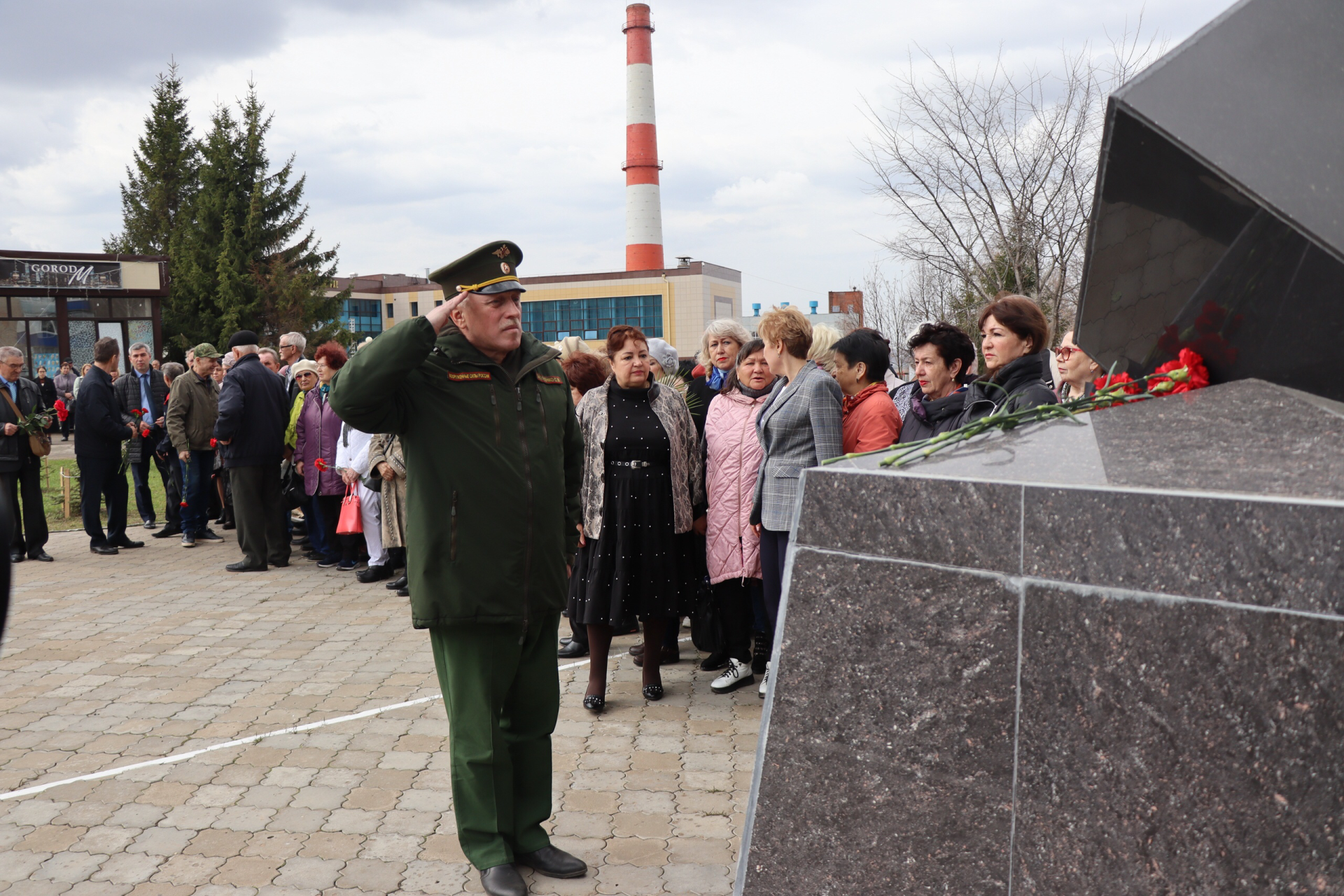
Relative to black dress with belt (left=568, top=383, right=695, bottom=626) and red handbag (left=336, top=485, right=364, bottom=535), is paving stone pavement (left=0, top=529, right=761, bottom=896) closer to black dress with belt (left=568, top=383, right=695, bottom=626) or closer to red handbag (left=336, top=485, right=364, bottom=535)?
black dress with belt (left=568, top=383, right=695, bottom=626)

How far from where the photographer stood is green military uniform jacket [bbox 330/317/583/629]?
3072 millimetres

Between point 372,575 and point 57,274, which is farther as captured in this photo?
point 57,274

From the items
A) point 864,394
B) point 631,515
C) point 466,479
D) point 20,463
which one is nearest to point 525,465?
point 466,479

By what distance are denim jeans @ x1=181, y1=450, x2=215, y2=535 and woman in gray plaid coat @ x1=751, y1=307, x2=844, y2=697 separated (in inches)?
281

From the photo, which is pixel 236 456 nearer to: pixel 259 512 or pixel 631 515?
pixel 259 512

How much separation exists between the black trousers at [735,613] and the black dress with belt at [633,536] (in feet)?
1.10

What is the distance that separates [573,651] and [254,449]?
4.25 m

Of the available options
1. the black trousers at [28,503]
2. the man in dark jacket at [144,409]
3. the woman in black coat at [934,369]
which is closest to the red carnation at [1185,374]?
the woman in black coat at [934,369]

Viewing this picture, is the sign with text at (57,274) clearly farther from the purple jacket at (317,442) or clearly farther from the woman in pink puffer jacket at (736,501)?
the woman in pink puffer jacket at (736,501)

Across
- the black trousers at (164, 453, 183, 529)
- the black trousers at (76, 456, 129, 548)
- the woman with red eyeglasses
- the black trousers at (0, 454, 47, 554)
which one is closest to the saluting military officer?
the woman with red eyeglasses

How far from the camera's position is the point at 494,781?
10.5ft

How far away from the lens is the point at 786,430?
15.7 feet

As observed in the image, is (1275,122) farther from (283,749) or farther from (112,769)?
(112,769)

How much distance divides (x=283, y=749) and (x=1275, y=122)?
4.38 metres
